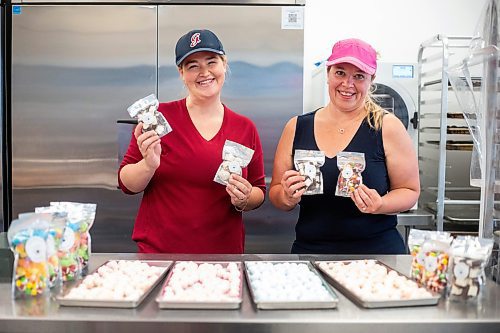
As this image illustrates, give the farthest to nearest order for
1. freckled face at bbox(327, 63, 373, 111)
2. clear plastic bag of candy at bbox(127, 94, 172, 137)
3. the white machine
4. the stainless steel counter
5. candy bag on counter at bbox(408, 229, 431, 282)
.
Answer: the white machine < freckled face at bbox(327, 63, 373, 111) < clear plastic bag of candy at bbox(127, 94, 172, 137) < candy bag on counter at bbox(408, 229, 431, 282) < the stainless steel counter

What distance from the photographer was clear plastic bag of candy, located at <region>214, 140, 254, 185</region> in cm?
180

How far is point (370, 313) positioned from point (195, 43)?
1.07m

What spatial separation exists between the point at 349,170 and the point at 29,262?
3.31 ft

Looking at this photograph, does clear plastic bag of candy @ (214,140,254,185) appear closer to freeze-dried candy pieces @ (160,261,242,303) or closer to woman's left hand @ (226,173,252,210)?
woman's left hand @ (226,173,252,210)

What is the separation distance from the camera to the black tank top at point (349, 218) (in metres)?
1.87

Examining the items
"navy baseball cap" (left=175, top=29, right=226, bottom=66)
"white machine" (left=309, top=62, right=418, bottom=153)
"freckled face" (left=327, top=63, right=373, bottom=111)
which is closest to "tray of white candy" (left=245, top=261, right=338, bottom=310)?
→ "freckled face" (left=327, top=63, right=373, bottom=111)

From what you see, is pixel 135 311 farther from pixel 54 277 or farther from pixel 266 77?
pixel 266 77

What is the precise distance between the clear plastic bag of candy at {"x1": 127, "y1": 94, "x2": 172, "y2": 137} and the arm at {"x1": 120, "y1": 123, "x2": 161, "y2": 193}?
0.02m

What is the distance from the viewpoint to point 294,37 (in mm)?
3260

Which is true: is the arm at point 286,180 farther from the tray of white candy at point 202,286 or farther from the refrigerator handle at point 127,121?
the refrigerator handle at point 127,121

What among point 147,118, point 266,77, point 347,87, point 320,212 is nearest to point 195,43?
point 147,118

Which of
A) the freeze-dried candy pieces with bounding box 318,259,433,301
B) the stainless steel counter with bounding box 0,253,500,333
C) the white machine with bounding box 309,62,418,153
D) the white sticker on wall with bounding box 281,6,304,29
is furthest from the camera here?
the white machine with bounding box 309,62,418,153

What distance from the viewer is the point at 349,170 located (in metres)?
1.75

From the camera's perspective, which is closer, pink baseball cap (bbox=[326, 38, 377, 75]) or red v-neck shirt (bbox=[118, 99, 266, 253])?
pink baseball cap (bbox=[326, 38, 377, 75])
